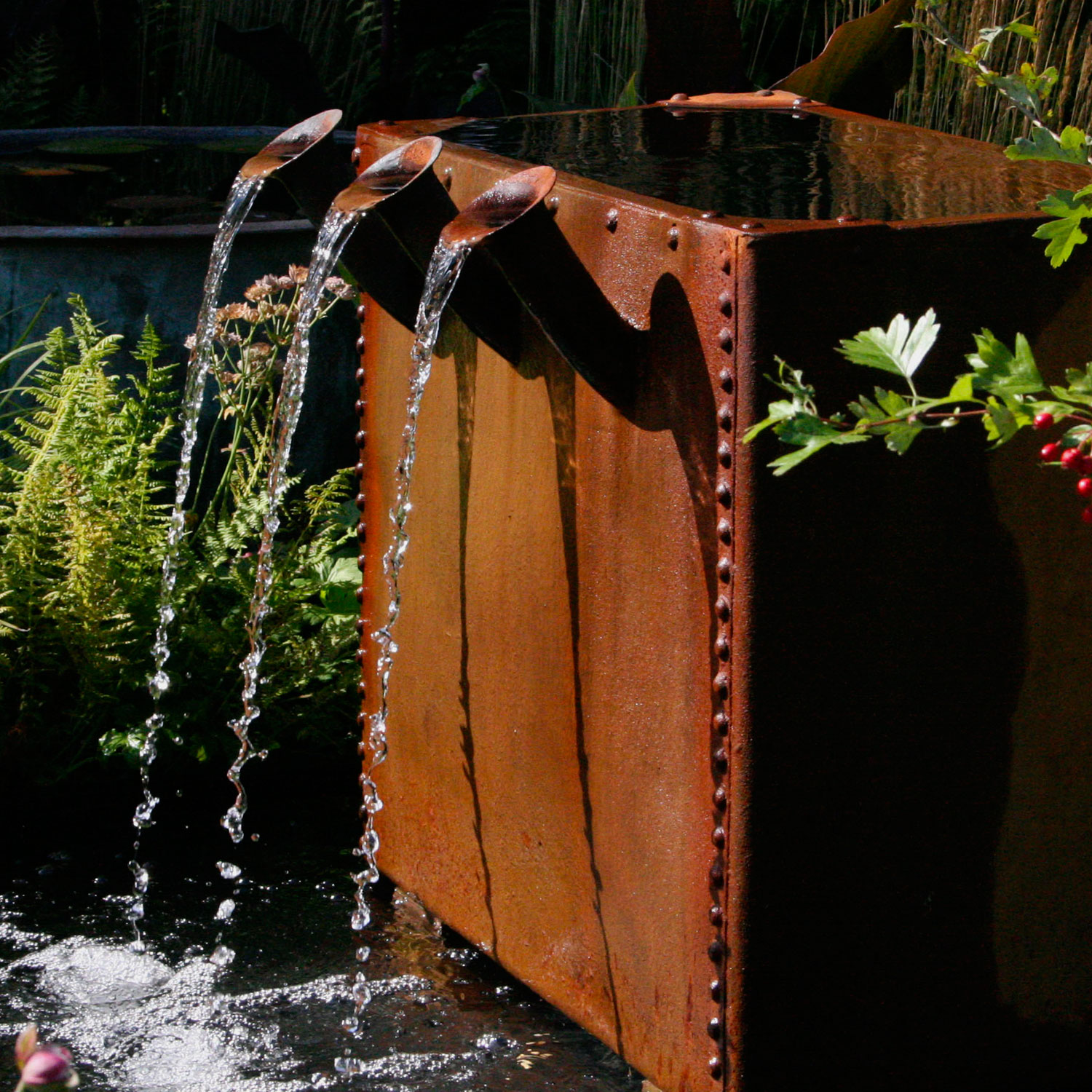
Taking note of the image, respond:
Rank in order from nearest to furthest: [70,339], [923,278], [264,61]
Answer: [923,278] < [70,339] < [264,61]

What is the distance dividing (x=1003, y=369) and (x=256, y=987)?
173cm

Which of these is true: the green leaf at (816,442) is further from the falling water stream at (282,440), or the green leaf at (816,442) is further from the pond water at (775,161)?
the falling water stream at (282,440)

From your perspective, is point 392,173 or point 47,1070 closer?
point 47,1070

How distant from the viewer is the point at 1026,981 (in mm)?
2021

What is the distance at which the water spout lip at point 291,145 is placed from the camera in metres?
2.22

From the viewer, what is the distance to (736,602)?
178 cm

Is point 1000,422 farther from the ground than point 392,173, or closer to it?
closer to it

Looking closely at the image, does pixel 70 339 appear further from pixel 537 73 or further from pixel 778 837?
pixel 537 73

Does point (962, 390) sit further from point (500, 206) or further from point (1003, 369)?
point (500, 206)

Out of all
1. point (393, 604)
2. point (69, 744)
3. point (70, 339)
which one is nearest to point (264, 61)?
point (70, 339)

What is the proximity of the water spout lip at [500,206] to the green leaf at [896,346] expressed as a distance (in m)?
0.64

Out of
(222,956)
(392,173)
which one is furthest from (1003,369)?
(222,956)

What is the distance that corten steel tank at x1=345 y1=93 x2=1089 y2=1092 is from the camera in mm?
1746

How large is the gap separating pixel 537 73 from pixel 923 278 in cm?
436
